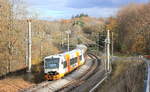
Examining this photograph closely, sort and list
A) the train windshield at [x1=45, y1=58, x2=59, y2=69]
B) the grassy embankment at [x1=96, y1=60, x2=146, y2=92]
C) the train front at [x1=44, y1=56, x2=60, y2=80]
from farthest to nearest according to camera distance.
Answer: the train windshield at [x1=45, y1=58, x2=59, y2=69]
the train front at [x1=44, y1=56, x2=60, y2=80]
the grassy embankment at [x1=96, y1=60, x2=146, y2=92]

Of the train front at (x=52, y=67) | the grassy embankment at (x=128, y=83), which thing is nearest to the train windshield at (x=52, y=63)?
the train front at (x=52, y=67)

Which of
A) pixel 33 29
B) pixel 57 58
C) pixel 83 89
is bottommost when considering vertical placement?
pixel 83 89

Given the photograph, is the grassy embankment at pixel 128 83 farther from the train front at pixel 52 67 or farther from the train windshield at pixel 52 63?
the train windshield at pixel 52 63

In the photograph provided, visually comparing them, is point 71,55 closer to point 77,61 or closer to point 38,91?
point 77,61

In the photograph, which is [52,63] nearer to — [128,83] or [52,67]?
[52,67]

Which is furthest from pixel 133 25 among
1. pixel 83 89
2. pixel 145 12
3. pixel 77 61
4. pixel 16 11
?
pixel 83 89

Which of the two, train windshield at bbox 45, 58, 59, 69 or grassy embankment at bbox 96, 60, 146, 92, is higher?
train windshield at bbox 45, 58, 59, 69

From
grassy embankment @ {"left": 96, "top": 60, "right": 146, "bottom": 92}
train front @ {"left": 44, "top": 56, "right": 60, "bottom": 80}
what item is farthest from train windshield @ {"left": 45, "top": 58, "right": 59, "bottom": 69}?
grassy embankment @ {"left": 96, "top": 60, "right": 146, "bottom": 92}

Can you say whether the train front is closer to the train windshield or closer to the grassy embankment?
the train windshield

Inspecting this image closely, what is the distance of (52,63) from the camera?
100.0 ft

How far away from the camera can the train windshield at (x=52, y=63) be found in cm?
3036

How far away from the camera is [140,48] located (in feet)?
244

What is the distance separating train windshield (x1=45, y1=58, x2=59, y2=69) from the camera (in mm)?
30359

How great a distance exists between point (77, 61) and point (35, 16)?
349 inches
